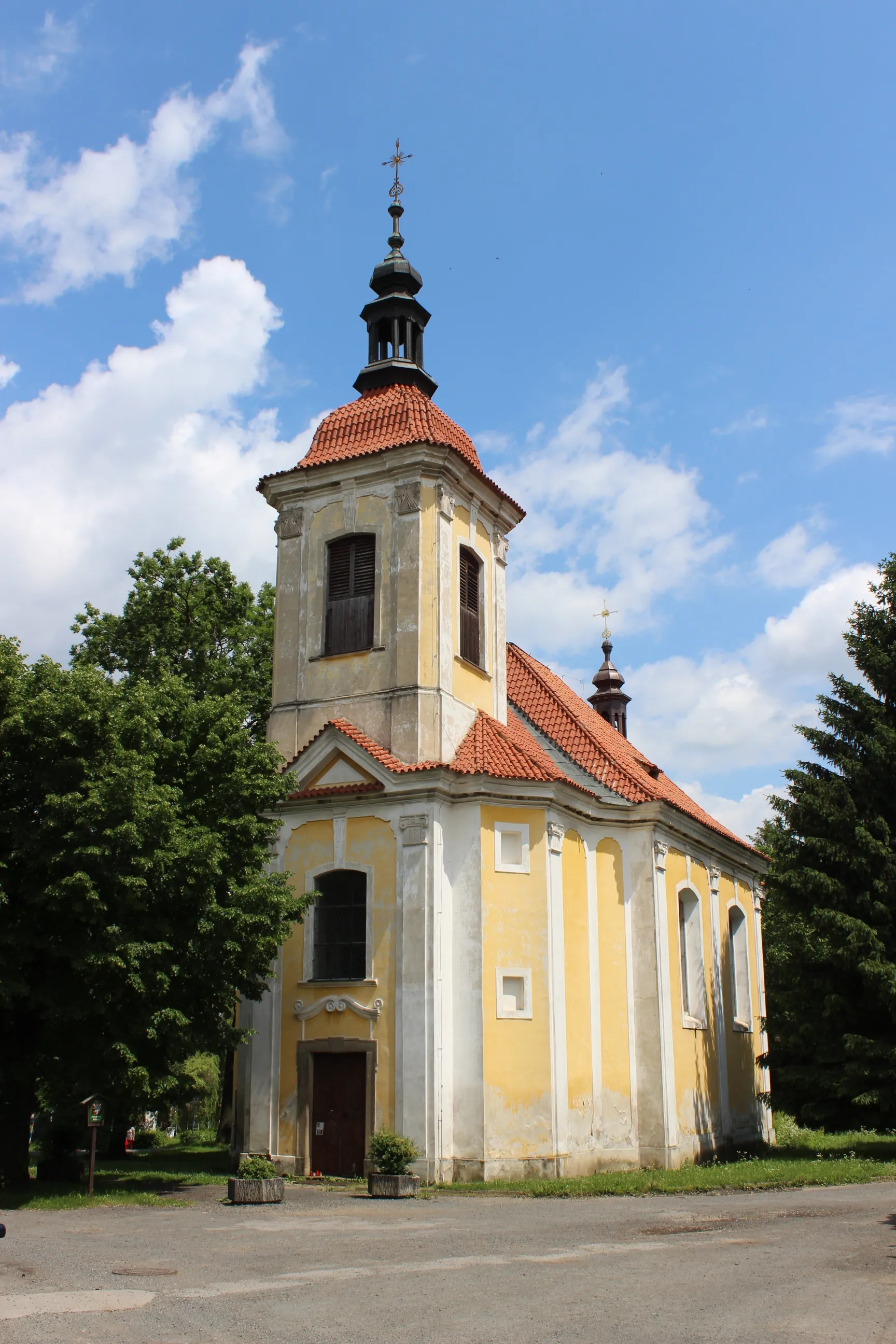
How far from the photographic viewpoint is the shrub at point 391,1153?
688 inches

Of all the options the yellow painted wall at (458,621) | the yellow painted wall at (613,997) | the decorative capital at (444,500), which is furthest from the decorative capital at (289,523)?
the yellow painted wall at (613,997)

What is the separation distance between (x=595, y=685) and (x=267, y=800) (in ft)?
73.3

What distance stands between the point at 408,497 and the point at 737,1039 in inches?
612

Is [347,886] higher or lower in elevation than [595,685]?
lower

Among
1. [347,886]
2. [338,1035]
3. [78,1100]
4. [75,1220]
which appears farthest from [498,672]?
[75,1220]

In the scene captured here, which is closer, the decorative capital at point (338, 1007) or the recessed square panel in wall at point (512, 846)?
the decorative capital at point (338, 1007)

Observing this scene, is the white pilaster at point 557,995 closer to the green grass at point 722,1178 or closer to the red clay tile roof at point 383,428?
the green grass at point 722,1178

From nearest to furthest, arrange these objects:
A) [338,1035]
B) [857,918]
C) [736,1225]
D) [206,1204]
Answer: [736,1225] < [206,1204] < [338,1035] < [857,918]

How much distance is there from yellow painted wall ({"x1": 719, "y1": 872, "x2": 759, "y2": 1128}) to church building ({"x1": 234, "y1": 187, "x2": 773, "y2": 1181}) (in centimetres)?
110

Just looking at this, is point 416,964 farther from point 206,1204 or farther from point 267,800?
point 206,1204

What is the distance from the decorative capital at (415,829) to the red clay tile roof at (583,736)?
5.29 m

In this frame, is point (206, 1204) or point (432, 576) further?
point (432, 576)

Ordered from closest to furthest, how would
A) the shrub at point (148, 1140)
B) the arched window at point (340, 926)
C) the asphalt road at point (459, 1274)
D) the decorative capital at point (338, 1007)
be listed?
the asphalt road at point (459, 1274)
the decorative capital at point (338, 1007)
the arched window at point (340, 926)
the shrub at point (148, 1140)

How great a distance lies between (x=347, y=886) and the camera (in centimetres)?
2061
